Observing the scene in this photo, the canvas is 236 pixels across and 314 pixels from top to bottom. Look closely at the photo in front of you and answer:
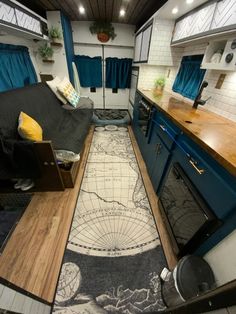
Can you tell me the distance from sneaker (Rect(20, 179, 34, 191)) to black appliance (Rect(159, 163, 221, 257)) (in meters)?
1.48

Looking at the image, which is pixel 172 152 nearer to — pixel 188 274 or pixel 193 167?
pixel 193 167

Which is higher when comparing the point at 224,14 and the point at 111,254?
the point at 224,14

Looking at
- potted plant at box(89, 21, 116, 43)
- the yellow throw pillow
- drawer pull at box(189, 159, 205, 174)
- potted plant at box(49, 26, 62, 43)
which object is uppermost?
potted plant at box(89, 21, 116, 43)

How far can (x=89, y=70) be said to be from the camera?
4.11 meters

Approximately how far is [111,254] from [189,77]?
2.45 m

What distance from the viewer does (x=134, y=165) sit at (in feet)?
7.86

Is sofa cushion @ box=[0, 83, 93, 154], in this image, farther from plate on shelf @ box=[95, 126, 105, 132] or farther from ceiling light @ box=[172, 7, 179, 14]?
ceiling light @ box=[172, 7, 179, 14]

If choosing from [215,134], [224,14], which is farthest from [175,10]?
[215,134]

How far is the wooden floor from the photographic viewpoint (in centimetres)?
111

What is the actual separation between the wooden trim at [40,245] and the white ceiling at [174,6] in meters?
2.59

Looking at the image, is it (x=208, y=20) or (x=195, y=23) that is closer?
(x=208, y=20)

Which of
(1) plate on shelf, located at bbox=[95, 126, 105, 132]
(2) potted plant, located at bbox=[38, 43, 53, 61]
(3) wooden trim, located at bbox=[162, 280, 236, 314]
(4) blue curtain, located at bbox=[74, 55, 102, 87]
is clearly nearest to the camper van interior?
(3) wooden trim, located at bbox=[162, 280, 236, 314]

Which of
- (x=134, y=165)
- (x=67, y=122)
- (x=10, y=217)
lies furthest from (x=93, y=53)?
(x=10, y=217)

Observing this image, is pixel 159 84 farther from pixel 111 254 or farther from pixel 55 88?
pixel 111 254
